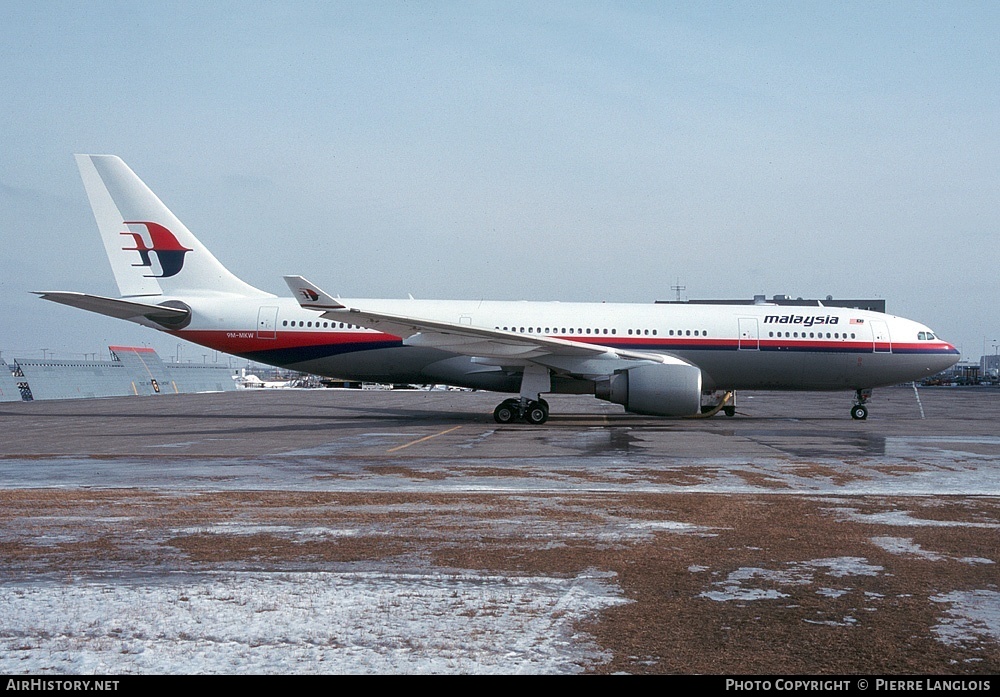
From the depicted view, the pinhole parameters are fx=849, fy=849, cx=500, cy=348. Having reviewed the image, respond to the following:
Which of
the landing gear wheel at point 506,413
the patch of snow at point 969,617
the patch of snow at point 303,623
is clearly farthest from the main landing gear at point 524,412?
the patch of snow at point 969,617

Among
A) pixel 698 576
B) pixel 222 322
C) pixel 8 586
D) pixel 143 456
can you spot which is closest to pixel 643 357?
pixel 222 322

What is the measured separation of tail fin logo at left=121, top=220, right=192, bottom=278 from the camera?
24.2m

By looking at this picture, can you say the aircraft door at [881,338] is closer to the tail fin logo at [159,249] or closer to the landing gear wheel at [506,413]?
the landing gear wheel at [506,413]

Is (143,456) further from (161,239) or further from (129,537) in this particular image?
(161,239)

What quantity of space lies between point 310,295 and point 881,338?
16333 mm

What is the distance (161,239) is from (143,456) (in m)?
13.0

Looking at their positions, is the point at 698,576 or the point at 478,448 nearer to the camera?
the point at 698,576

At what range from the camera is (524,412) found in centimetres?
2200

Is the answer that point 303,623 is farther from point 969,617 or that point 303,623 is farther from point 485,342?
point 485,342

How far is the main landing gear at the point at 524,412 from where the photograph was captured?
21922 mm

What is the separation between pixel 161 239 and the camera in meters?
24.4

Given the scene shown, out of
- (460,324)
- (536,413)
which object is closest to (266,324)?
(460,324)

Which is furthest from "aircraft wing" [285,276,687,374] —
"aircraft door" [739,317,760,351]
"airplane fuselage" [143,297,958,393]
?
"aircraft door" [739,317,760,351]
